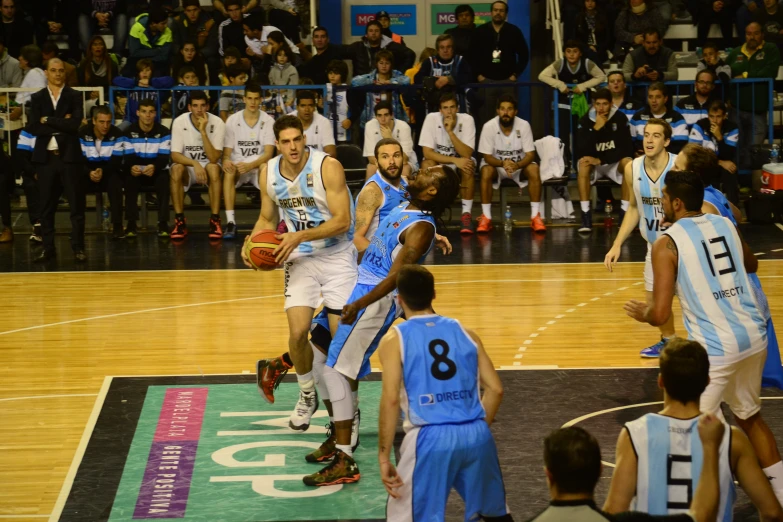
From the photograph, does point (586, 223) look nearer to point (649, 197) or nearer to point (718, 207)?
point (649, 197)

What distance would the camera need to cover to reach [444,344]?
15.4 ft

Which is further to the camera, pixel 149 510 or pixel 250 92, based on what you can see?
pixel 250 92

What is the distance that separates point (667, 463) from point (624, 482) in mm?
162

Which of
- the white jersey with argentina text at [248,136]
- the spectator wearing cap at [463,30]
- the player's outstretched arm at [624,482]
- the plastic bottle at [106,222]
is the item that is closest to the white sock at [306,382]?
the player's outstretched arm at [624,482]

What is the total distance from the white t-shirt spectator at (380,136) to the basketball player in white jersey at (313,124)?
1.32ft

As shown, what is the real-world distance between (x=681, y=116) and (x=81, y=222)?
7066 mm

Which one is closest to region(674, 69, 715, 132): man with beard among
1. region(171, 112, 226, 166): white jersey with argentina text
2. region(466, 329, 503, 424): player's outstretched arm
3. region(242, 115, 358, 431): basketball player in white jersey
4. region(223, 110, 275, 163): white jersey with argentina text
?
region(223, 110, 275, 163): white jersey with argentina text

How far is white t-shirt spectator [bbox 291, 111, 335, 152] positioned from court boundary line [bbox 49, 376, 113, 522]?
6.03 meters

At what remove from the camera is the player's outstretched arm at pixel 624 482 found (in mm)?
Answer: 4031

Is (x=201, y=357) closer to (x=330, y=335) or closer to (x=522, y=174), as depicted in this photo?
(x=330, y=335)

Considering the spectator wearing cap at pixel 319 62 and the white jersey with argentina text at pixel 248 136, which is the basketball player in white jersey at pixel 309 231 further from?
the spectator wearing cap at pixel 319 62

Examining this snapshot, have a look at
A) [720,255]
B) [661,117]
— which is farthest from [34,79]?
[720,255]

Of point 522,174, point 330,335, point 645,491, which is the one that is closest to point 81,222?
point 522,174

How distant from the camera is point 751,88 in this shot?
14.9 meters
